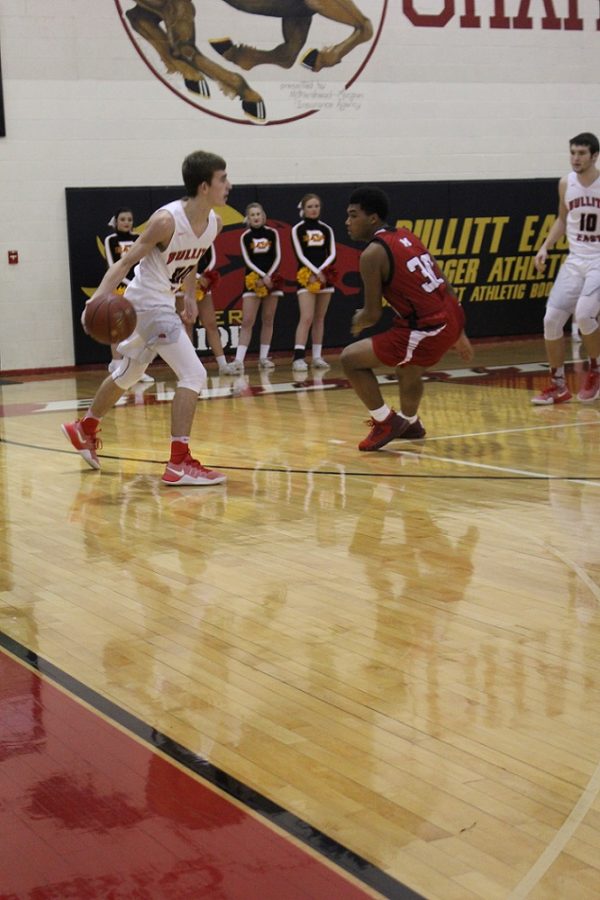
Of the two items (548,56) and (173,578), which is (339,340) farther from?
(173,578)

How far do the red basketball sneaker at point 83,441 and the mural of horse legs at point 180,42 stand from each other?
8047mm

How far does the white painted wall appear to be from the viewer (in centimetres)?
1418

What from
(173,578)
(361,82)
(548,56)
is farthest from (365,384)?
(548,56)

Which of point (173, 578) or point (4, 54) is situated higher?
point (4, 54)

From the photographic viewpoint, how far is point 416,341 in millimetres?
8273

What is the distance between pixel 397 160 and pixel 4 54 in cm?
499

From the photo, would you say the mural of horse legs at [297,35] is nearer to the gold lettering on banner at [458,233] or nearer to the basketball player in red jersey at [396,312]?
the gold lettering on banner at [458,233]

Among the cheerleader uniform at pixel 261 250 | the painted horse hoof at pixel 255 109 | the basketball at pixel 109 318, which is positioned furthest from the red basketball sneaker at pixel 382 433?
the painted horse hoof at pixel 255 109

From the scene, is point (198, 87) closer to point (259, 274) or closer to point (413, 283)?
point (259, 274)

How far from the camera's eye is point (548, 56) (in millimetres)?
16875

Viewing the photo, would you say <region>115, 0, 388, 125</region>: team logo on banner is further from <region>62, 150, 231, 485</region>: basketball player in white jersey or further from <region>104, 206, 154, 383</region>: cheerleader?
<region>62, 150, 231, 485</region>: basketball player in white jersey

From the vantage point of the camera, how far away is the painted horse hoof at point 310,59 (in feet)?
50.6

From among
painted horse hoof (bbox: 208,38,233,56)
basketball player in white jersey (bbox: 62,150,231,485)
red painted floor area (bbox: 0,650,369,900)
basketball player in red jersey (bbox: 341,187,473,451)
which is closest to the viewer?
red painted floor area (bbox: 0,650,369,900)

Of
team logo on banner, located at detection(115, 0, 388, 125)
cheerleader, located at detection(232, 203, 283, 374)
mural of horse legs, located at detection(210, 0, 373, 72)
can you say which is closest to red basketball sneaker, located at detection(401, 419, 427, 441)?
cheerleader, located at detection(232, 203, 283, 374)
